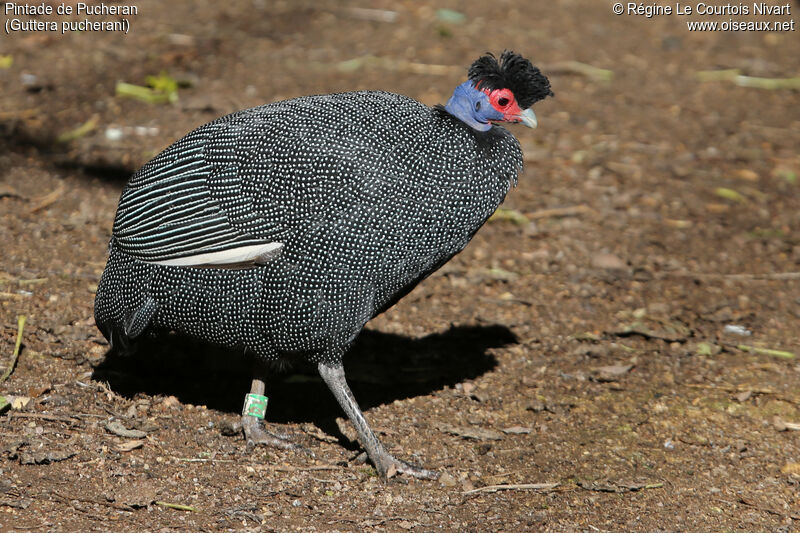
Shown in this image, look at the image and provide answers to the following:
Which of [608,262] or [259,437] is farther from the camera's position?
[608,262]

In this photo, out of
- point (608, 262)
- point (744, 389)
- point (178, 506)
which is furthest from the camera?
point (608, 262)

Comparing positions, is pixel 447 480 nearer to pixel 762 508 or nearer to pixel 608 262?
pixel 762 508

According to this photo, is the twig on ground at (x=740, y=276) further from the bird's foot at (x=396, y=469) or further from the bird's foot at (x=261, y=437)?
the bird's foot at (x=261, y=437)

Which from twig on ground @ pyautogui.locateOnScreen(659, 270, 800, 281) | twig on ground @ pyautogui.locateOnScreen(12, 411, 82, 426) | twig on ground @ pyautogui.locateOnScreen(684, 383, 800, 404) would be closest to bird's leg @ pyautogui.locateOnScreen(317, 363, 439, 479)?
twig on ground @ pyautogui.locateOnScreen(12, 411, 82, 426)

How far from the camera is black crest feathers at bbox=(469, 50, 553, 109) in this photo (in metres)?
3.64

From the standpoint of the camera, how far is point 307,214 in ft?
11.2

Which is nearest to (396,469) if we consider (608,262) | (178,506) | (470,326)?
(178,506)

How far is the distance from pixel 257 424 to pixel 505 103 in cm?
168

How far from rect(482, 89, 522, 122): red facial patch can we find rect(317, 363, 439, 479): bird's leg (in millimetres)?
1192

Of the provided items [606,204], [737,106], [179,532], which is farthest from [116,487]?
[737,106]

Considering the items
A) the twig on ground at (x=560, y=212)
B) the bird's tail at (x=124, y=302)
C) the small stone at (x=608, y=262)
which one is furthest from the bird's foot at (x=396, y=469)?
the twig on ground at (x=560, y=212)

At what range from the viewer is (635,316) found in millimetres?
5043

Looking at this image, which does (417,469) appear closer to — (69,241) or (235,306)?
(235,306)

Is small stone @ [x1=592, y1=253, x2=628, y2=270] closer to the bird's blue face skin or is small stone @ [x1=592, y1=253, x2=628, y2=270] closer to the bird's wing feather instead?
the bird's blue face skin
